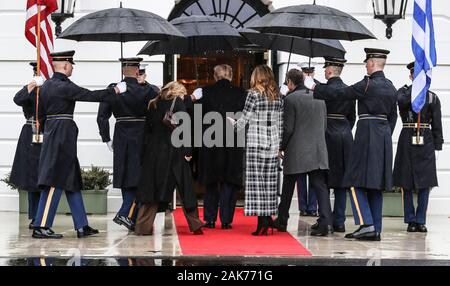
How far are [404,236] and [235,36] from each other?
336 centimetres

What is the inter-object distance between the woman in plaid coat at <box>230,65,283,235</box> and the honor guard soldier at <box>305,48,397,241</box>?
1.91 ft

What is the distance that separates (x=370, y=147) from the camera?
11773 millimetres

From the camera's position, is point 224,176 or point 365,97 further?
point 224,176

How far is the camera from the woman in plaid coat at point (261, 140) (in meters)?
12.1

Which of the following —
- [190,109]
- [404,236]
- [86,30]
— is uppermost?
[86,30]

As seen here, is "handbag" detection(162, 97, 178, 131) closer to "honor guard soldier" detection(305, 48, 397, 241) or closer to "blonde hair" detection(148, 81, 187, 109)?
"blonde hair" detection(148, 81, 187, 109)

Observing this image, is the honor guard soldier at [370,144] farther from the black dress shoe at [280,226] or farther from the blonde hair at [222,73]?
the blonde hair at [222,73]

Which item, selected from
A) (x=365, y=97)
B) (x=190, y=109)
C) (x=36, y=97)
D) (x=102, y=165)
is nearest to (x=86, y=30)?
(x=36, y=97)

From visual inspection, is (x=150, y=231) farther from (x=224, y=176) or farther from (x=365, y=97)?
(x=365, y=97)

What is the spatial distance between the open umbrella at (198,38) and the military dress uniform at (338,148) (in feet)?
5.39

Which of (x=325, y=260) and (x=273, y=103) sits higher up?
(x=273, y=103)
